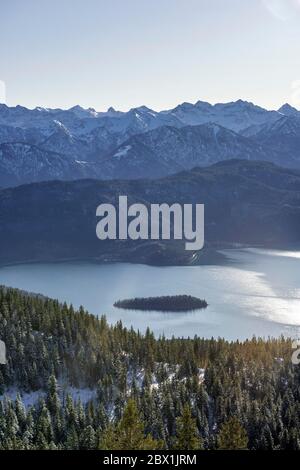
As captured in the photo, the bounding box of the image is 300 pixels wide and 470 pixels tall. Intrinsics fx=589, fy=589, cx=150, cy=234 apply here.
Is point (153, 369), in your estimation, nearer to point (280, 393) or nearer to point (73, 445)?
point (280, 393)

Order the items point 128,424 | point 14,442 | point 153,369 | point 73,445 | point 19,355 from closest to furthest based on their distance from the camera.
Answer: point 128,424
point 14,442
point 73,445
point 19,355
point 153,369

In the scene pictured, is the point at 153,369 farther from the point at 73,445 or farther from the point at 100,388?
the point at 73,445

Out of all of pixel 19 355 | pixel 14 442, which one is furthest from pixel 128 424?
pixel 19 355

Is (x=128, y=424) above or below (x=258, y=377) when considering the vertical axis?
above
